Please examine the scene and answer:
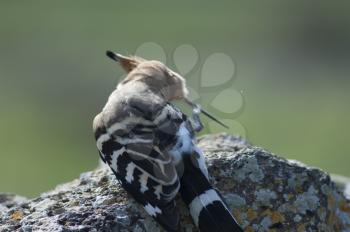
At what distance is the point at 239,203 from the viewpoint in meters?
5.07

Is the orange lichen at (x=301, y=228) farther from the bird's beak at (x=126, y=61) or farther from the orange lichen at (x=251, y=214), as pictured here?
the bird's beak at (x=126, y=61)

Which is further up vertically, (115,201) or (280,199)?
(115,201)

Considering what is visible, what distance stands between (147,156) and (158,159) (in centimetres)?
7

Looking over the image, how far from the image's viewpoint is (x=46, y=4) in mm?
32688

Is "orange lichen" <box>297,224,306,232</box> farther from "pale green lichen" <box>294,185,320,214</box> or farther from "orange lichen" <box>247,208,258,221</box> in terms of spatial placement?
"orange lichen" <box>247,208,258,221</box>

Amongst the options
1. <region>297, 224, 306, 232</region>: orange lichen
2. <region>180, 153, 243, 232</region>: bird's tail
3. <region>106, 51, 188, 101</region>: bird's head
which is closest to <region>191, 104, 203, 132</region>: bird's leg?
<region>106, 51, 188, 101</region>: bird's head

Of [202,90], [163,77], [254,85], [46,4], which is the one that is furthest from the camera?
[46,4]

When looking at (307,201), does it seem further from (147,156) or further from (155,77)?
(155,77)

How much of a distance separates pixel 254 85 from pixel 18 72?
6369 mm

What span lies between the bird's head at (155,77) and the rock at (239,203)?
0.79 metres

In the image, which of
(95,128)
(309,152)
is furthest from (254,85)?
(95,128)

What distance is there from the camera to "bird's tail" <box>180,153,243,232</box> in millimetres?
4828

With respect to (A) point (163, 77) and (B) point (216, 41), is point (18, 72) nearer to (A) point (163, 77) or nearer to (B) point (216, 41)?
(B) point (216, 41)

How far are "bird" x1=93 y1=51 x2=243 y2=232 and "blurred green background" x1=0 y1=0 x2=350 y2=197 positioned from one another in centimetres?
1012
